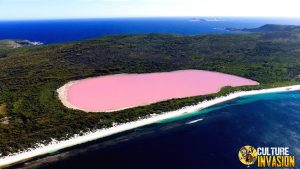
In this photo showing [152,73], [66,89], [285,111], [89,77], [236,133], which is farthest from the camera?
[152,73]

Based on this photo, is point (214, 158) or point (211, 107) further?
point (211, 107)

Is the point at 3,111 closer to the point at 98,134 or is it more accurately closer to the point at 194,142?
the point at 98,134

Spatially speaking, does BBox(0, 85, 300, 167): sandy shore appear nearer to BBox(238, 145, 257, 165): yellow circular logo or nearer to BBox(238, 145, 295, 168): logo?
BBox(238, 145, 257, 165): yellow circular logo

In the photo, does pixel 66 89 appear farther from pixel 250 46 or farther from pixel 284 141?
pixel 250 46

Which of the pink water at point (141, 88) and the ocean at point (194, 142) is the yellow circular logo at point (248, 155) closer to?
the ocean at point (194, 142)

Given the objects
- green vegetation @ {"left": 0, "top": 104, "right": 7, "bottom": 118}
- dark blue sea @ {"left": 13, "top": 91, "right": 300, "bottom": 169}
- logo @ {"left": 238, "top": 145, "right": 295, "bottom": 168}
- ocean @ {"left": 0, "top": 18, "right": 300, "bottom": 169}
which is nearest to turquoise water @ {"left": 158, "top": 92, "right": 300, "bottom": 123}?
dark blue sea @ {"left": 13, "top": 91, "right": 300, "bottom": 169}

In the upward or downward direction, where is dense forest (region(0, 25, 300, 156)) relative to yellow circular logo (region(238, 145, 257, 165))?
upward

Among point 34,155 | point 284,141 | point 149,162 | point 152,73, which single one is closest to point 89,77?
point 152,73

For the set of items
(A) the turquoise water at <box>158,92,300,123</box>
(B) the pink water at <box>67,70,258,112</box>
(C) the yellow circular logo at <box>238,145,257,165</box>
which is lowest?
(C) the yellow circular logo at <box>238,145,257,165</box>
